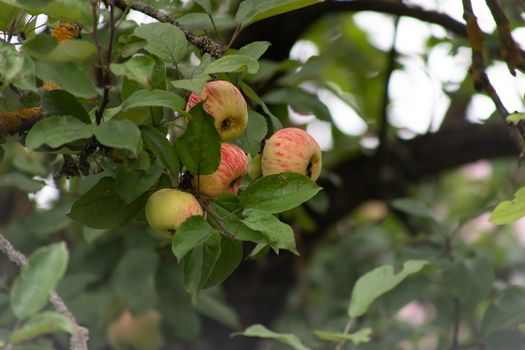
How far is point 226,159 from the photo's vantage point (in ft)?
2.78

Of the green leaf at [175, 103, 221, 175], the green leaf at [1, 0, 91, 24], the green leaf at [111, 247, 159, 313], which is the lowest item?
the green leaf at [111, 247, 159, 313]

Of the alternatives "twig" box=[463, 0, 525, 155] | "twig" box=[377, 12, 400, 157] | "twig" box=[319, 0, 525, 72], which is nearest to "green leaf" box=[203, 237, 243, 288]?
"twig" box=[463, 0, 525, 155]

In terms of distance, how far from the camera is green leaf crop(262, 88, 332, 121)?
1.35m

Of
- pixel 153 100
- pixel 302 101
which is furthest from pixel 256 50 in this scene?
pixel 302 101

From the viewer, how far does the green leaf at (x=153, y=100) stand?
29.4 inches

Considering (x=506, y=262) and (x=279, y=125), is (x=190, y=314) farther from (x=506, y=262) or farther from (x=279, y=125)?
(x=506, y=262)

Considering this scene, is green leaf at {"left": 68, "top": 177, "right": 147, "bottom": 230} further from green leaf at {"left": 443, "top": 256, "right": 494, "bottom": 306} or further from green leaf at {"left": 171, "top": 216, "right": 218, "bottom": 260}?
green leaf at {"left": 443, "top": 256, "right": 494, "bottom": 306}

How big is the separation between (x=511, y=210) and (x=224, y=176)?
1.04ft

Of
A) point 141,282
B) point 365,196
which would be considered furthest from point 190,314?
point 365,196

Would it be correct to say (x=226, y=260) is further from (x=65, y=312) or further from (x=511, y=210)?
(x=511, y=210)

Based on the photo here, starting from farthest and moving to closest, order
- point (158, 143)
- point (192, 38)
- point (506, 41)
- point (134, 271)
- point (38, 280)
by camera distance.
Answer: point (134, 271), point (506, 41), point (192, 38), point (158, 143), point (38, 280)

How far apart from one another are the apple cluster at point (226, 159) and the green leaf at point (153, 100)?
0.05 meters

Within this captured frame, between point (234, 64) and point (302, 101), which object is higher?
point (234, 64)

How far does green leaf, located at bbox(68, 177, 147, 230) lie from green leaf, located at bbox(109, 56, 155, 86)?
0.14 meters
